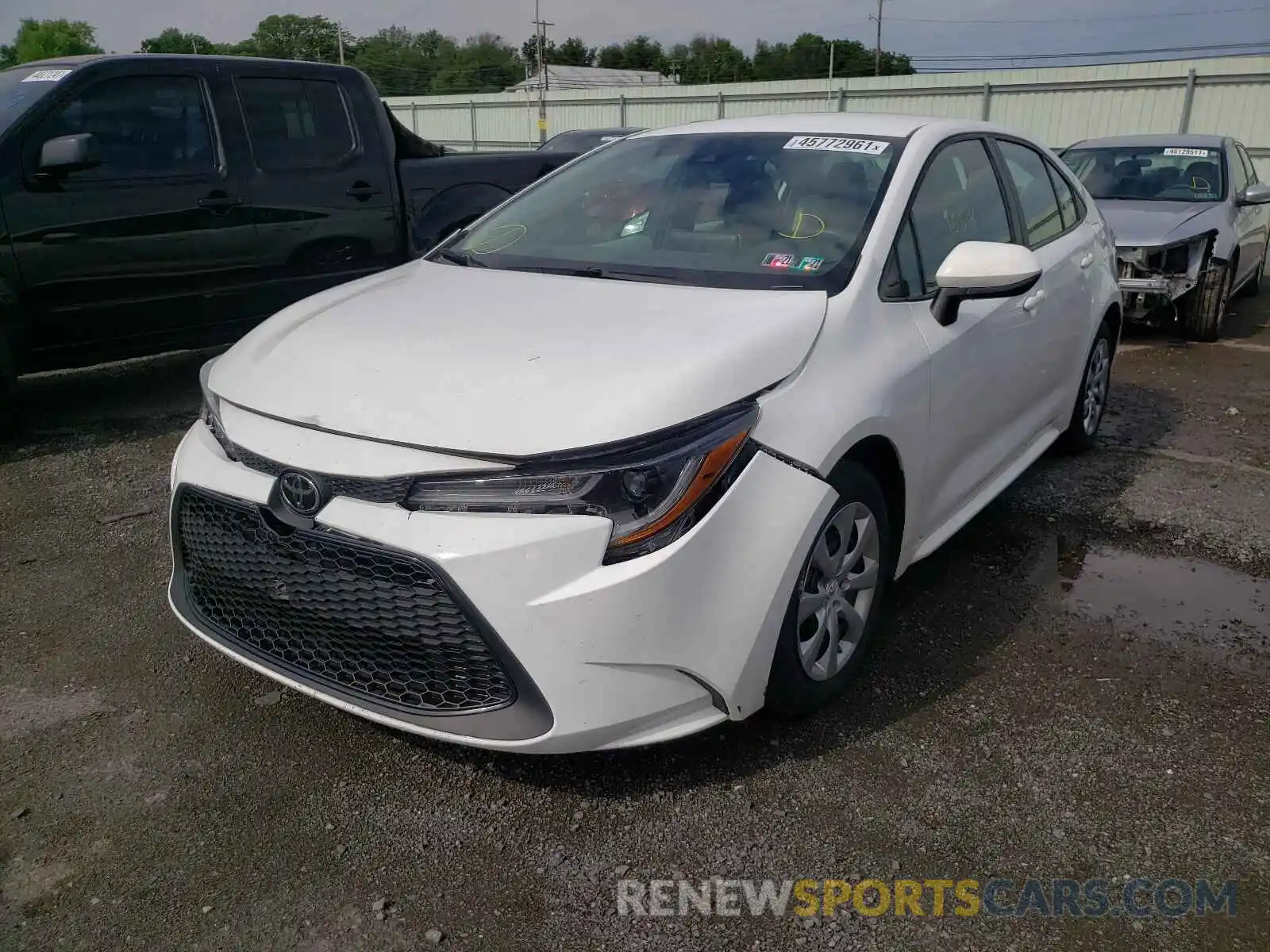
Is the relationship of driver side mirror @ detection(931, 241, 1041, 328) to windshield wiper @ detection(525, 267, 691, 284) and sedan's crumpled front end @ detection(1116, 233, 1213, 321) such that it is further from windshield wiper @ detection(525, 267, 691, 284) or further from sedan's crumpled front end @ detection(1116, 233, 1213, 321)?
sedan's crumpled front end @ detection(1116, 233, 1213, 321)

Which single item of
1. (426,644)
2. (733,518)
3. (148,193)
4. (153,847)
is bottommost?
(153,847)

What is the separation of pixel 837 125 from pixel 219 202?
3725 millimetres

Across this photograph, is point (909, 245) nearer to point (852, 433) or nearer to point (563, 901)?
point (852, 433)

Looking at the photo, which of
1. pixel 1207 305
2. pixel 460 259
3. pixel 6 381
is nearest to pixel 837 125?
pixel 460 259

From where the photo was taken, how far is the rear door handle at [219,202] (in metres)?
5.73

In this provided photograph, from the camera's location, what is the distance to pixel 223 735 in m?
2.86

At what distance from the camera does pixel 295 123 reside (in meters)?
6.23

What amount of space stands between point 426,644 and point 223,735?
92 cm

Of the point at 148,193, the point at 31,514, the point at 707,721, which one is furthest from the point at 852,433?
the point at 148,193

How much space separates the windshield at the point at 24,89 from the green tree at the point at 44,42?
96.5 metres

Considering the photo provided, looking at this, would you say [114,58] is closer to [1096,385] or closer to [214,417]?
[214,417]

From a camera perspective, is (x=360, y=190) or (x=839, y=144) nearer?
(x=839, y=144)

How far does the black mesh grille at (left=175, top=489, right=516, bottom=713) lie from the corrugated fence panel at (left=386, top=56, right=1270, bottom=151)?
12898 mm

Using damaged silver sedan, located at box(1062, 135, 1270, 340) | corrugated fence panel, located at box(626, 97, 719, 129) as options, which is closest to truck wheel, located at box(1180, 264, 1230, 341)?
damaged silver sedan, located at box(1062, 135, 1270, 340)
